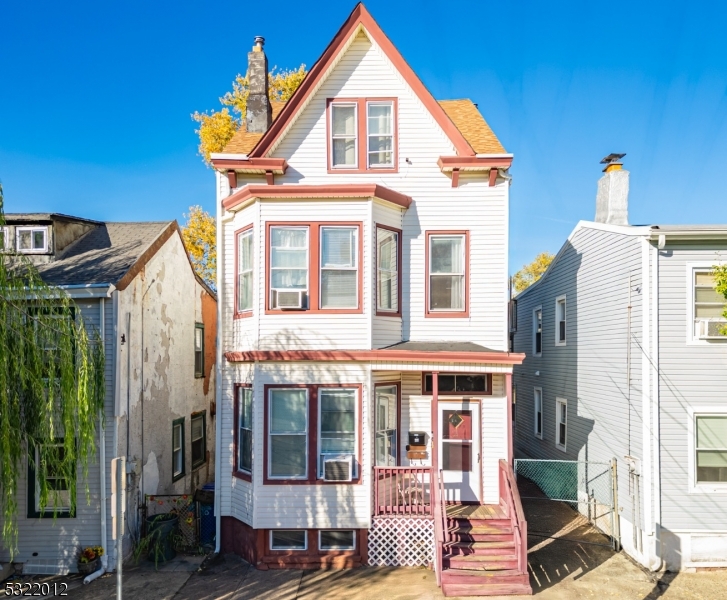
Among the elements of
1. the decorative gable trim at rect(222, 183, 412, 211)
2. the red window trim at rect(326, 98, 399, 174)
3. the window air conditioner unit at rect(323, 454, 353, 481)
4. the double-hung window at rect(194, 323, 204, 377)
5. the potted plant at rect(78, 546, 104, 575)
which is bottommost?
the potted plant at rect(78, 546, 104, 575)

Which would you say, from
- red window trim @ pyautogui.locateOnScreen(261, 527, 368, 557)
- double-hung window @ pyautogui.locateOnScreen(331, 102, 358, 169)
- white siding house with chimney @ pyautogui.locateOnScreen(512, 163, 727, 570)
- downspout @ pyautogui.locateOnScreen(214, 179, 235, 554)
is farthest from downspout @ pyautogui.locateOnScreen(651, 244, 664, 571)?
downspout @ pyautogui.locateOnScreen(214, 179, 235, 554)

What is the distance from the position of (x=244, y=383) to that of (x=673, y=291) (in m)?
9.04

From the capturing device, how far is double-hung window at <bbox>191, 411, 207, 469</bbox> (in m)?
14.7

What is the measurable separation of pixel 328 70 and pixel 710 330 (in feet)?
31.8

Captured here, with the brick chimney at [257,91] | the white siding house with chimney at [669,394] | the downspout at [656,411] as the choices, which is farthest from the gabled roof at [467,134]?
the downspout at [656,411]

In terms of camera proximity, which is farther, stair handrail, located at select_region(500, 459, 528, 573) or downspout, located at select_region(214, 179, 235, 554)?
downspout, located at select_region(214, 179, 235, 554)

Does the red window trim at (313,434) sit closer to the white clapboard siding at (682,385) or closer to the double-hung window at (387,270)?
the double-hung window at (387,270)

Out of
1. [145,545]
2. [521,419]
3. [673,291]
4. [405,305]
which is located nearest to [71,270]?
[145,545]

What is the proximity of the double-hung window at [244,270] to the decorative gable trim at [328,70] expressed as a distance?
1834 millimetres

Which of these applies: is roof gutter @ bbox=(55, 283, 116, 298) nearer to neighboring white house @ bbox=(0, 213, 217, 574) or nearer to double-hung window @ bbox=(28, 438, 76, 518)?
neighboring white house @ bbox=(0, 213, 217, 574)

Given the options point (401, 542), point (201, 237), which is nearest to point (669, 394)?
point (401, 542)

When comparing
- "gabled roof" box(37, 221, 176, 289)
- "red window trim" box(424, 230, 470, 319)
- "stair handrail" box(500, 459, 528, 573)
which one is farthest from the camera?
"red window trim" box(424, 230, 470, 319)

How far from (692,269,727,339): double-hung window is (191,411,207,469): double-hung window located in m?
12.7

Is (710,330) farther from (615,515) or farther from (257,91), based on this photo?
(257,91)
